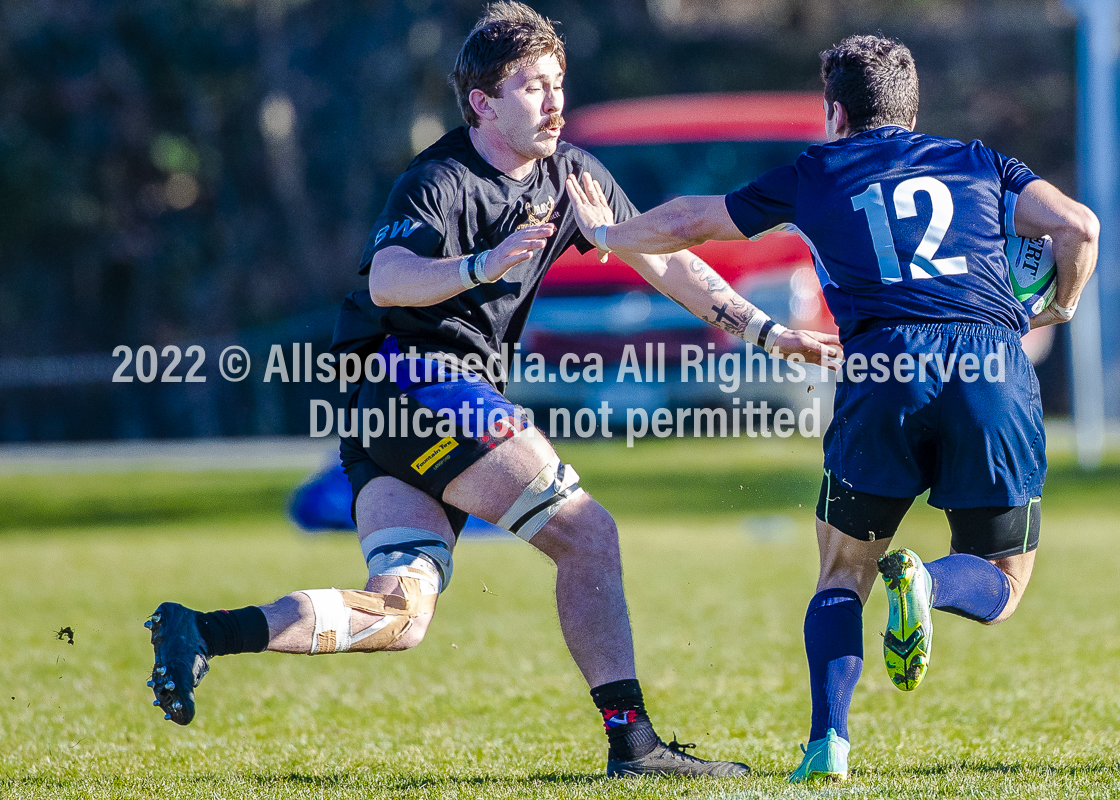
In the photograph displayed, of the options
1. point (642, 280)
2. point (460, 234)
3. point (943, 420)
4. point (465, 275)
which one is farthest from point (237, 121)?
point (943, 420)

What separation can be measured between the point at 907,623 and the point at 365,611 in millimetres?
1417

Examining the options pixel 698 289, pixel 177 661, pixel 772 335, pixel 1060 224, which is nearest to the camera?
pixel 177 661

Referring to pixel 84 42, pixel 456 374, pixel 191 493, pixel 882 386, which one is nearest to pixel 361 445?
pixel 456 374

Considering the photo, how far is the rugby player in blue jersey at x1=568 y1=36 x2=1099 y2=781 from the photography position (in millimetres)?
3436

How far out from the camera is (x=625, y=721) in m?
3.69

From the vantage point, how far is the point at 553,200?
4062mm

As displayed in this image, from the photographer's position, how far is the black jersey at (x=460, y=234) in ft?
12.2

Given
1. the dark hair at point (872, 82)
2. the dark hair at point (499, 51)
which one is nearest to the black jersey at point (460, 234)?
the dark hair at point (499, 51)

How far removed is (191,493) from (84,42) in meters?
11.1

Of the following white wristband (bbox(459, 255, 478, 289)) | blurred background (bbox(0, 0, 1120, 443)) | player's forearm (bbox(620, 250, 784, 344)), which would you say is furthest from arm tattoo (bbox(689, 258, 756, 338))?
blurred background (bbox(0, 0, 1120, 443))

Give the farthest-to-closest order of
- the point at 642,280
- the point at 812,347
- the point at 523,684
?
the point at 642,280
the point at 523,684
the point at 812,347

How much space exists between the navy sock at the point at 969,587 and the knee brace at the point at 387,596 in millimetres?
1355

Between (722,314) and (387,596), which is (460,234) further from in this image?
(387,596)

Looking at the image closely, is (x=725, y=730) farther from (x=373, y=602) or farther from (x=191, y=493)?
(x=191, y=493)
